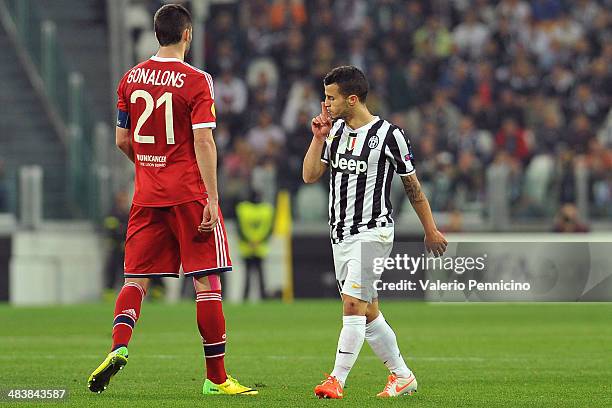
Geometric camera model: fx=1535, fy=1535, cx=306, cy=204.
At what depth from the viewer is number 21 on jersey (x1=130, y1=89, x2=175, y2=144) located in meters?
8.56

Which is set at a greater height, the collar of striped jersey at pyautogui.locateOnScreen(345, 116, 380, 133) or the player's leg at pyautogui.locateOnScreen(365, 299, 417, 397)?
the collar of striped jersey at pyautogui.locateOnScreen(345, 116, 380, 133)

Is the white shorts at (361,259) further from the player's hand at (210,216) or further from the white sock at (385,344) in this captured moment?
the player's hand at (210,216)

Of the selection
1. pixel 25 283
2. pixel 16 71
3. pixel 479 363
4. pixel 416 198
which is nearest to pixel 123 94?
pixel 416 198

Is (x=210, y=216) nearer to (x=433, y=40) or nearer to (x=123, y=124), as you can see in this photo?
(x=123, y=124)

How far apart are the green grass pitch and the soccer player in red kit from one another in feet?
1.54

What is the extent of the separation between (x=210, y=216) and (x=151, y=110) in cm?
69

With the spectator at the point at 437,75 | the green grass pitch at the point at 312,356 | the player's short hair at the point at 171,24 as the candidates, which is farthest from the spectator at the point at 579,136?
the player's short hair at the point at 171,24

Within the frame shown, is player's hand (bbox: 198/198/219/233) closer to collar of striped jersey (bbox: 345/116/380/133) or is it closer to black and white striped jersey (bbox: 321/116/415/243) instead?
black and white striped jersey (bbox: 321/116/415/243)

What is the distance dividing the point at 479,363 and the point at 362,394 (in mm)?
2638

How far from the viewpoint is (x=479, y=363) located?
11.2 metres

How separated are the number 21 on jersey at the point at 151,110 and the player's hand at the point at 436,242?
1.53 metres

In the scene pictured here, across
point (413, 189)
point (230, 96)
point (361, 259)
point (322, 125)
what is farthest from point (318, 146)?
point (230, 96)

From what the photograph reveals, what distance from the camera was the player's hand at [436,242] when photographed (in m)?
8.54

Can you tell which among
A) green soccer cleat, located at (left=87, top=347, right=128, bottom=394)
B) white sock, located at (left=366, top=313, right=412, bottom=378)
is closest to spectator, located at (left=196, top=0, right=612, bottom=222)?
white sock, located at (left=366, top=313, right=412, bottom=378)
